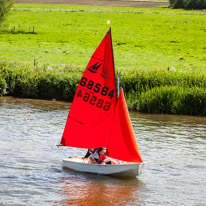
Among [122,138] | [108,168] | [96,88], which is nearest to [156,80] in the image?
[96,88]

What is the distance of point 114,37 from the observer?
87938 mm

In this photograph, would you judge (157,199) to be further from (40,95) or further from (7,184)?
(40,95)

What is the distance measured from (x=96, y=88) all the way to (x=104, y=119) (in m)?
1.69

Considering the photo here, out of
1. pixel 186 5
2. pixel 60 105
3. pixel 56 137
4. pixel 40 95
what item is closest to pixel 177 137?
pixel 56 137

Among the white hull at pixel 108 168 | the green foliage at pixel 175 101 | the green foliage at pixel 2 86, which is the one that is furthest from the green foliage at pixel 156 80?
the white hull at pixel 108 168

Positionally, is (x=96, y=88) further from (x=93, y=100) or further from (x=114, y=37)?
(x=114, y=37)

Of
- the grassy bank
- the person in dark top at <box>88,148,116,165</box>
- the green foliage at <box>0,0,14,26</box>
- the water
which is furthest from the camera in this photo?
the green foliage at <box>0,0,14,26</box>

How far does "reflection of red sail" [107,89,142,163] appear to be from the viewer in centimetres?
2414

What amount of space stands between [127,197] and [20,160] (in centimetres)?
778

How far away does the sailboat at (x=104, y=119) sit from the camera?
24.1m

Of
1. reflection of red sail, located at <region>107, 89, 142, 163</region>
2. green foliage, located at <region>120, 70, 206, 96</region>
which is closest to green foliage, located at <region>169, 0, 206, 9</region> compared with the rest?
green foliage, located at <region>120, 70, 206, 96</region>

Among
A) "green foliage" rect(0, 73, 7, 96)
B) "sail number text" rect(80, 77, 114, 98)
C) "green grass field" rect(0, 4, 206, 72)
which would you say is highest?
"green grass field" rect(0, 4, 206, 72)

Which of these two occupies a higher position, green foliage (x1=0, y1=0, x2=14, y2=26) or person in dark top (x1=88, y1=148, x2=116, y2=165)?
green foliage (x1=0, y1=0, x2=14, y2=26)

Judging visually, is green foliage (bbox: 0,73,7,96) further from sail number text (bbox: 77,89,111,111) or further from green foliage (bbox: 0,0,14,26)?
green foliage (bbox: 0,0,14,26)
